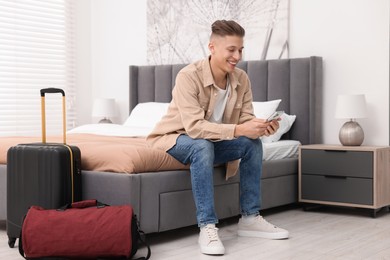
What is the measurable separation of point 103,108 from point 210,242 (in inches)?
115

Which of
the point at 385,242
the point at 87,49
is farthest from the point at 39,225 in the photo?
the point at 87,49

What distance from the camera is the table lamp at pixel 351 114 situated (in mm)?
4141

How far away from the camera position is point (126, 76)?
580 centimetres

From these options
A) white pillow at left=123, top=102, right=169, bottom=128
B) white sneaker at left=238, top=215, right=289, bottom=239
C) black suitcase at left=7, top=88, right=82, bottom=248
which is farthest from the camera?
white pillow at left=123, top=102, right=169, bottom=128

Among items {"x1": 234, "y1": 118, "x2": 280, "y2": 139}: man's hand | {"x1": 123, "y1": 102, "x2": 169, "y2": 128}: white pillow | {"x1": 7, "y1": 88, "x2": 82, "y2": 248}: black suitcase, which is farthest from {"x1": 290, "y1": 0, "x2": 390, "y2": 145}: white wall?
{"x1": 7, "y1": 88, "x2": 82, "y2": 248}: black suitcase

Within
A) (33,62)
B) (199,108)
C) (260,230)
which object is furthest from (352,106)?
(33,62)

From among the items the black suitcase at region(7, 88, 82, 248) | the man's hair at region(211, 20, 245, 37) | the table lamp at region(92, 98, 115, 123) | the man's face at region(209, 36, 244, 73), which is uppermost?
the man's hair at region(211, 20, 245, 37)

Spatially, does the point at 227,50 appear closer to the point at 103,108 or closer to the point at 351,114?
the point at 351,114

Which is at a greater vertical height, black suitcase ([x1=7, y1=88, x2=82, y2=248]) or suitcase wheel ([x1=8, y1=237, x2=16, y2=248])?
black suitcase ([x1=7, y1=88, x2=82, y2=248])

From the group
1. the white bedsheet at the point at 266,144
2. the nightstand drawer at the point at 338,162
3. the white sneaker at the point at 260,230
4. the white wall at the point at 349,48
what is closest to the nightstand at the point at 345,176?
the nightstand drawer at the point at 338,162

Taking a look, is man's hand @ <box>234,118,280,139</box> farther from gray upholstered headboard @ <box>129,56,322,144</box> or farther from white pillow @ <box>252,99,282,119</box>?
gray upholstered headboard @ <box>129,56,322,144</box>

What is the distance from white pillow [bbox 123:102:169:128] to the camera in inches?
191

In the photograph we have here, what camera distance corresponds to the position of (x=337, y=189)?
4129 millimetres

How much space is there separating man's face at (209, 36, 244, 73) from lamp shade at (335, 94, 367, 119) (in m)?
1.30
